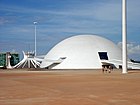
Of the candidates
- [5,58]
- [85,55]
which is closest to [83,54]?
[85,55]

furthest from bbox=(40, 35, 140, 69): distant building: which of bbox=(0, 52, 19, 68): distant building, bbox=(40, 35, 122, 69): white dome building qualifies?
bbox=(0, 52, 19, 68): distant building

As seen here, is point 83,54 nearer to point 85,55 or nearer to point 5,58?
point 85,55

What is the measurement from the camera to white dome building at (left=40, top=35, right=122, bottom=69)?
3905 inches

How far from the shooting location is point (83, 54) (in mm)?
100938

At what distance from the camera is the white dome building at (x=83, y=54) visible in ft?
325

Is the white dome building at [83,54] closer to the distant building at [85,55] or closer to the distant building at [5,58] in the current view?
the distant building at [85,55]

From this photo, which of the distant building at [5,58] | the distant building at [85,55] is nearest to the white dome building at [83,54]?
the distant building at [85,55]

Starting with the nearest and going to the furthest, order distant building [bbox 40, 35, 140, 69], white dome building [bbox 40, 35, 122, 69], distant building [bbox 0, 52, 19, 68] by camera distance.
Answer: distant building [bbox 40, 35, 140, 69], white dome building [bbox 40, 35, 122, 69], distant building [bbox 0, 52, 19, 68]

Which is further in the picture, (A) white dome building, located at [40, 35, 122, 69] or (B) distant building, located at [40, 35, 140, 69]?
(A) white dome building, located at [40, 35, 122, 69]

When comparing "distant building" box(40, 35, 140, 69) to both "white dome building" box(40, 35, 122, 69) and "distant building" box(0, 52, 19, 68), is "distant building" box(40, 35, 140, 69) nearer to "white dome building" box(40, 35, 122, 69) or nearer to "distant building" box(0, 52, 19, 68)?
"white dome building" box(40, 35, 122, 69)

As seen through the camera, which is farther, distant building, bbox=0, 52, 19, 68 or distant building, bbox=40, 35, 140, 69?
distant building, bbox=0, 52, 19, 68

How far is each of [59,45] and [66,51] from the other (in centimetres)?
679

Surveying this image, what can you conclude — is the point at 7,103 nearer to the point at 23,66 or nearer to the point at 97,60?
the point at 97,60

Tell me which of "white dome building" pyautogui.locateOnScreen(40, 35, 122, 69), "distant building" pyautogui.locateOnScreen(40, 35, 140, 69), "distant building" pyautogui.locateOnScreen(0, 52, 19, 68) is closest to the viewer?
"distant building" pyautogui.locateOnScreen(40, 35, 140, 69)
